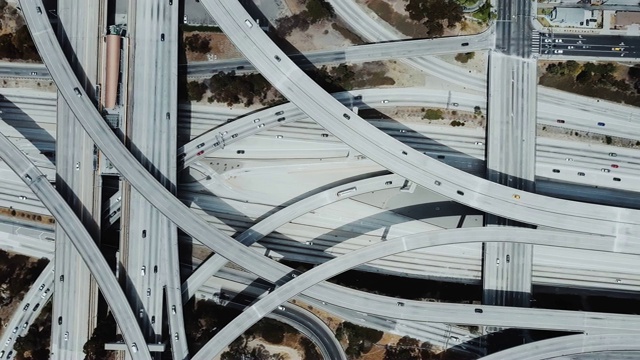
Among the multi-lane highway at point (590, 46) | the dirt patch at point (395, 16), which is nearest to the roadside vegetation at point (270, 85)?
the dirt patch at point (395, 16)

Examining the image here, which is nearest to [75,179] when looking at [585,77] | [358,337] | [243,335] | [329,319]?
[243,335]

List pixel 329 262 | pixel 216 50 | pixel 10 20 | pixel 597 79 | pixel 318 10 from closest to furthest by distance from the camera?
pixel 329 262
pixel 318 10
pixel 597 79
pixel 216 50
pixel 10 20

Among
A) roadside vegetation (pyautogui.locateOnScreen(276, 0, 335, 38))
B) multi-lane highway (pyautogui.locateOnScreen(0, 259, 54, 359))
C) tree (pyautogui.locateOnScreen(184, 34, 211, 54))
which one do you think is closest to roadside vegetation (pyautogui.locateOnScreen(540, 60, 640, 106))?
roadside vegetation (pyautogui.locateOnScreen(276, 0, 335, 38))

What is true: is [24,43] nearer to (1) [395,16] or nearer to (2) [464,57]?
(1) [395,16]

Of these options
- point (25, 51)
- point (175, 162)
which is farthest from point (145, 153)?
point (25, 51)

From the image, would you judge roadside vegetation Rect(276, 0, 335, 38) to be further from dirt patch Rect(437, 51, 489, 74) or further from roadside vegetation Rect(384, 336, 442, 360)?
roadside vegetation Rect(384, 336, 442, 360)

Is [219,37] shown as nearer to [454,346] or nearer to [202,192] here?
[202,192]
